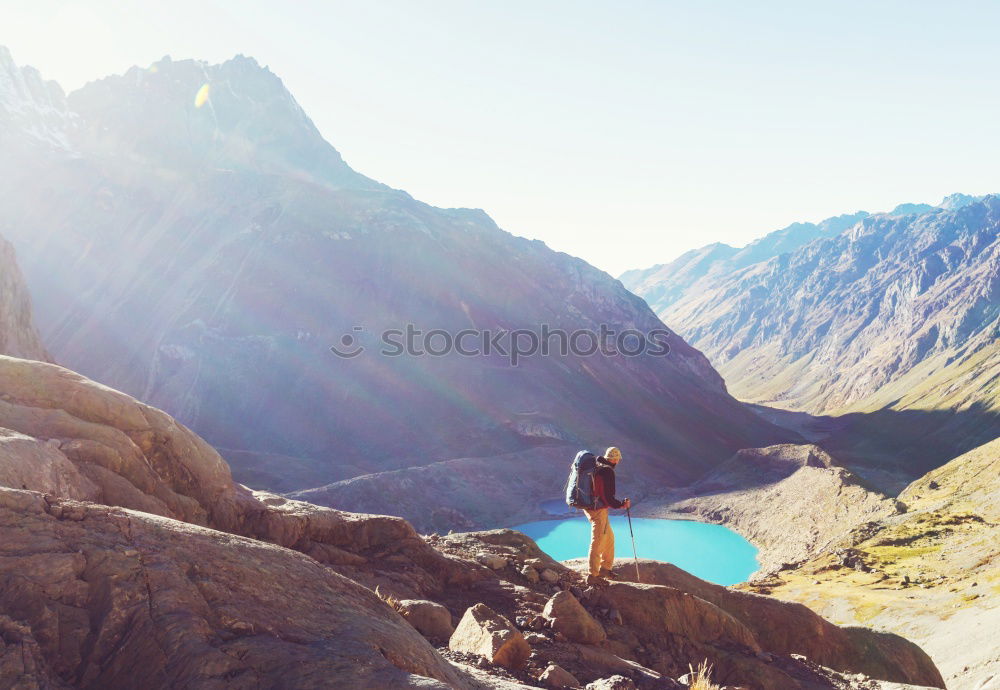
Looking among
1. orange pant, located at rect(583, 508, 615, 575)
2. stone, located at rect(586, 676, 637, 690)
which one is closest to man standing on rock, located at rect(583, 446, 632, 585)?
orange pant, located at rect(583, 508, 615, 575)

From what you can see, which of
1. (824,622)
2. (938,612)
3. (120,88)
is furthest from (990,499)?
(120,88)

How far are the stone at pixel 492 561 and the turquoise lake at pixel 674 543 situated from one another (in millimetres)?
43570

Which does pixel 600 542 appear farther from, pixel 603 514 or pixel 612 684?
pixel 612 684

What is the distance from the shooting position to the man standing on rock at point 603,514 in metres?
11.9

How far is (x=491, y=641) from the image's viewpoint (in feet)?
26.2

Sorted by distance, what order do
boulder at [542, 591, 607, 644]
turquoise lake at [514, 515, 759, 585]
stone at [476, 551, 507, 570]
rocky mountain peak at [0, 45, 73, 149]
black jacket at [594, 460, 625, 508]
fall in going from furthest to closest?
rocky mountain peak at [0, 45, 73, 149] < turquoise lake at [514, 515, 759, 585] < stone at [476, 551, 507, 570] < black jacket at [594, 460, 625, 508] < boulder at [542, 591, 607, 644]

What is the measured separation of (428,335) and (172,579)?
99.2 m

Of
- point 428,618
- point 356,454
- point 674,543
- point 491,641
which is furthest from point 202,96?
point 491,641

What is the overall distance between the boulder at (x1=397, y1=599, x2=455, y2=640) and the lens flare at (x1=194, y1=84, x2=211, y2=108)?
166m

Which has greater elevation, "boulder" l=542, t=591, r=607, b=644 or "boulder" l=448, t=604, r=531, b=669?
"boulder" l=448, t=604, r=531, b=669

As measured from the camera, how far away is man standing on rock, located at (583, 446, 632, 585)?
11852 millimetres

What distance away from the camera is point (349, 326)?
4028 inches

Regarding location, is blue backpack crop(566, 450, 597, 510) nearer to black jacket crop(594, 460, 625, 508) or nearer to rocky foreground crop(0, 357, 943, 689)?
black jacket crop(594, 460, 625, 508)

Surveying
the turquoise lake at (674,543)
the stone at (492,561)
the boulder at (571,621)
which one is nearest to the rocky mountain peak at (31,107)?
the turquoise lake at (674,543)
